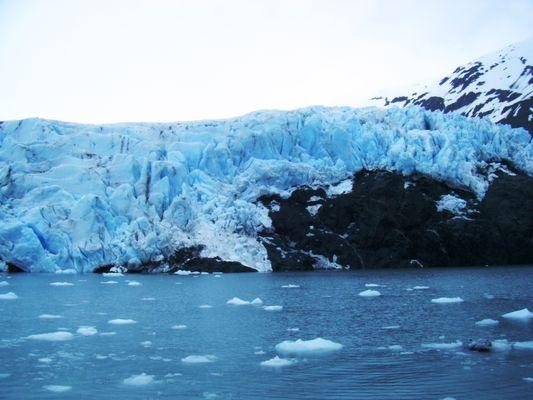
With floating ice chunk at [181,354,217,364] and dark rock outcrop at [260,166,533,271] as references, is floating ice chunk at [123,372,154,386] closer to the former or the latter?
floating ice chunk at [181,354,217,364]

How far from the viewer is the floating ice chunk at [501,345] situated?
38.9ft

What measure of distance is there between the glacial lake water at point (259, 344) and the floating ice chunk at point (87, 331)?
0.07 meters

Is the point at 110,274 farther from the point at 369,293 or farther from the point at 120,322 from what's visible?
the point at 120,322

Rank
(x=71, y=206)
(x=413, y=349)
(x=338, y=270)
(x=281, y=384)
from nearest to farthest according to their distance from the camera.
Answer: (x=281, y=384) → (x=413, y=349) → (x=71, y=206) → (x=338, y=270)

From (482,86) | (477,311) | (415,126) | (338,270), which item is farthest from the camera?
(482,86)

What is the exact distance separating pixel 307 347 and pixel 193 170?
28250mm

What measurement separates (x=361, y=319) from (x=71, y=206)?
2349 cm

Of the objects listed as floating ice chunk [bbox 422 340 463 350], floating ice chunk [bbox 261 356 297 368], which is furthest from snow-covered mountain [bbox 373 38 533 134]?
floating ice chunk [bbox 261 356 297 368]

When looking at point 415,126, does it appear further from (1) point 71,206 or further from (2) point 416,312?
(2) point 416,312

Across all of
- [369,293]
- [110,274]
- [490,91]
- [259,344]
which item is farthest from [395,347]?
[490,91]

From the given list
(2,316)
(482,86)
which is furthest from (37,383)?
(482,86)

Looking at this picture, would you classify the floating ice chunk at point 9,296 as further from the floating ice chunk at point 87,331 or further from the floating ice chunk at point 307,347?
the floating ice chunk at point 307,347

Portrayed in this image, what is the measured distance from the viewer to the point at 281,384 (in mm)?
9539

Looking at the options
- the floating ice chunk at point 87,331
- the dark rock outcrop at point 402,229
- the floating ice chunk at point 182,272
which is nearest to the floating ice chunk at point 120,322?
the floating ice chunk at point 87,331
